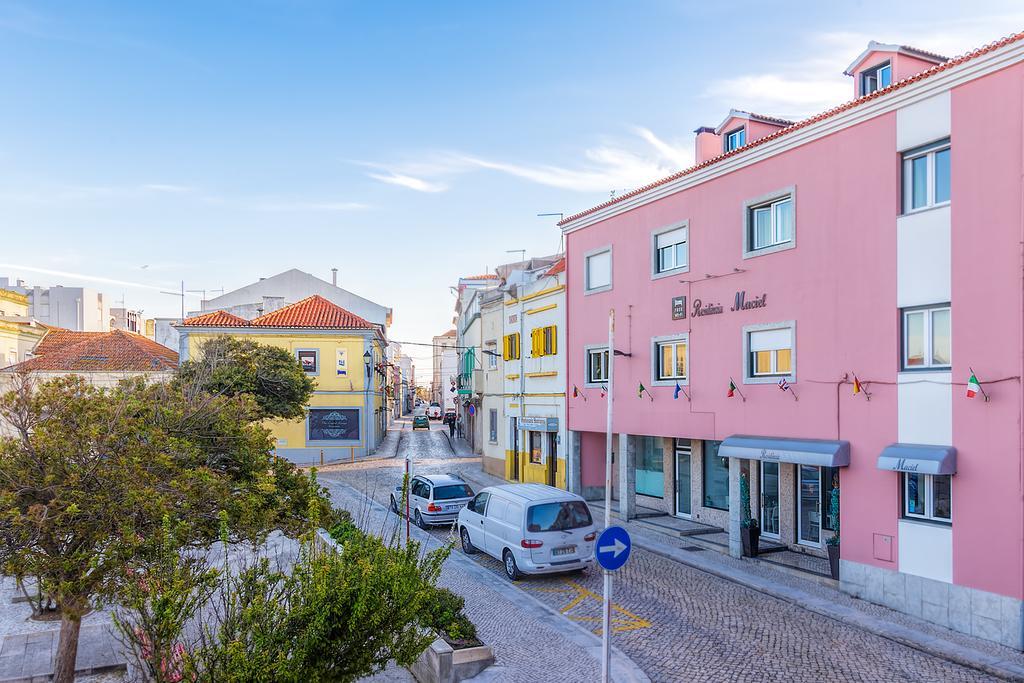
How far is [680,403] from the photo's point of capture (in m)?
20.3

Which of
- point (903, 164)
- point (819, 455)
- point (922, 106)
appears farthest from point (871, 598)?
point (922, 106)

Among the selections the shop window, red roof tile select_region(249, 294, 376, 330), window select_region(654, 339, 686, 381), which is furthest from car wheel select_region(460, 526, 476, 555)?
red roof tile select_region(249, 294, 376, 330)

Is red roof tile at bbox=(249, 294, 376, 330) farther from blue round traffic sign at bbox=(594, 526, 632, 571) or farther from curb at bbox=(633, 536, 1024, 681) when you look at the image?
blue round traffic sign at bbox=(594, 526, 632, 571)

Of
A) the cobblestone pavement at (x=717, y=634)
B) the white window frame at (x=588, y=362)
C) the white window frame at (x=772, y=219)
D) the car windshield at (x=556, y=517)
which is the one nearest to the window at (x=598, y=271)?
the white window frame at (x=588, y=362)

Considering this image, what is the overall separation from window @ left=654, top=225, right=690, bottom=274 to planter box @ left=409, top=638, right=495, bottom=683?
12.3 metres

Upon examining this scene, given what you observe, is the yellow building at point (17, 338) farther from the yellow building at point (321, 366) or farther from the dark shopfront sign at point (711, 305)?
the dark shopfront sign at point (711, 305)

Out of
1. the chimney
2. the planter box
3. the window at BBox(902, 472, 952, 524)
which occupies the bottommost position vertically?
the planter box

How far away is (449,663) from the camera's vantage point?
10602mm

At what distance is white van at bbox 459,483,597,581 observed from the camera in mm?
15820

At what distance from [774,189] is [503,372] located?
18.5 metres

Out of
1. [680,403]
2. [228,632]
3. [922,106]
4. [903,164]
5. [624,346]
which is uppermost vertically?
[922,106]

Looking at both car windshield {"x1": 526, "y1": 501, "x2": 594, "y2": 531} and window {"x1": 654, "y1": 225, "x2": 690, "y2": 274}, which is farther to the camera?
window {"x1": 654, "y1": 225, "x2": 690, "y2": 274}

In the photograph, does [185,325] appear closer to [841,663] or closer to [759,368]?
[759,368]

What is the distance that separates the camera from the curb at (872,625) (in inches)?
446
